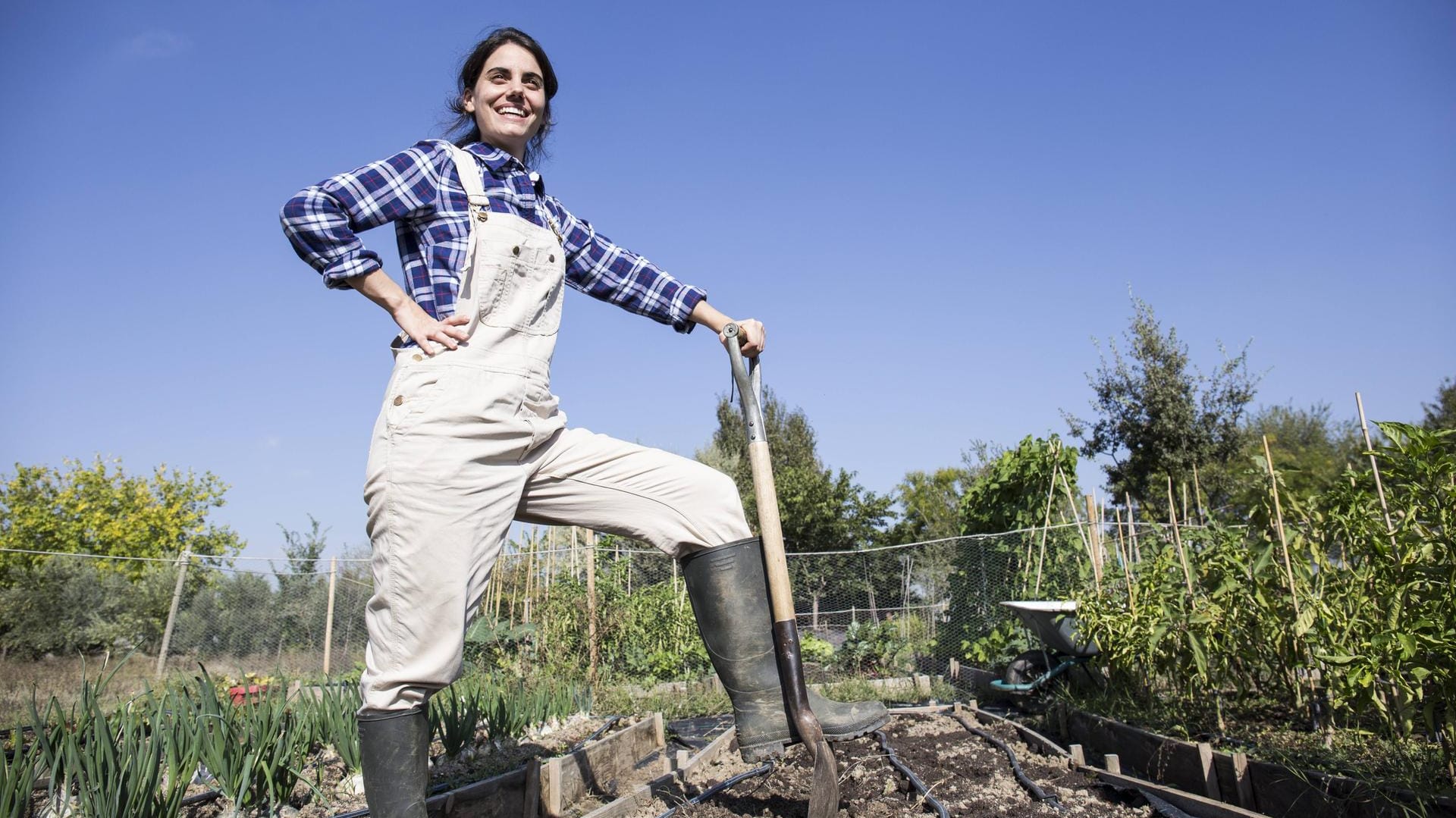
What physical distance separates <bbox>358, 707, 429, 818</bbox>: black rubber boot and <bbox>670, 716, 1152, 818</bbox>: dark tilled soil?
871 mm

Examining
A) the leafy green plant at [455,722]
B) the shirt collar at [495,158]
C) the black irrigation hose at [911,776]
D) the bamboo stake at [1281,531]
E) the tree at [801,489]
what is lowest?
the black irrigation hose at [911,776]

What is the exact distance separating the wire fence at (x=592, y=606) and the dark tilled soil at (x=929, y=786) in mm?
2871

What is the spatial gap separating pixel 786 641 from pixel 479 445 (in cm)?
79

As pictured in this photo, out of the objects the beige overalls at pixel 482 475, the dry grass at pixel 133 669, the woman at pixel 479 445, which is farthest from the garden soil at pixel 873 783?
the dry grass at pixel 133 669

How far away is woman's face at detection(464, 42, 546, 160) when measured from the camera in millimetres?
1938

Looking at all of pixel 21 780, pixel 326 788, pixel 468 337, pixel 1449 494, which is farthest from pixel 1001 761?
pixel 21 780

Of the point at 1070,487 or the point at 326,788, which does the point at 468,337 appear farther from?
the point at 1070,487

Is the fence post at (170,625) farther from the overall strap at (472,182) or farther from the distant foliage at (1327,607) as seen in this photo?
the distant foliage at (1327,607)

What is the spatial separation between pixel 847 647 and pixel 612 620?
311 cm

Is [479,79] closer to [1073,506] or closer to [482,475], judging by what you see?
[482,475]

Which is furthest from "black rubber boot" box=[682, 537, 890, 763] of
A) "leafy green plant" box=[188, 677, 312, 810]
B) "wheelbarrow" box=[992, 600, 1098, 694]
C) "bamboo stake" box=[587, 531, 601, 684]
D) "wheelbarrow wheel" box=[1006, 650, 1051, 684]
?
"bamboo stake" box=[587, 531, 601, 684]

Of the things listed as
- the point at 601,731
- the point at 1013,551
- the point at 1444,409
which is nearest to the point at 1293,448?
the point at 1444,409

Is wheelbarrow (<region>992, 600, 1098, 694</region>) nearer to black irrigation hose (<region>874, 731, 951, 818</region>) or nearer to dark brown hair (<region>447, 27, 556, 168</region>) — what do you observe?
black irrigation hose (<region>874, 731, 951, 818</region>)

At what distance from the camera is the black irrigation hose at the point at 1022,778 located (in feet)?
8.06
